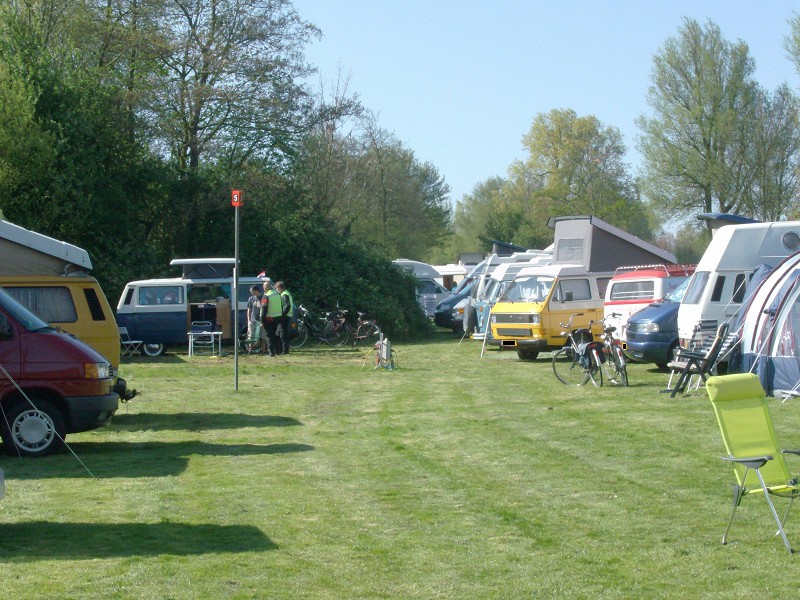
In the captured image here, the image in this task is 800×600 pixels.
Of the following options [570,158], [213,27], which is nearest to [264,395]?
[213,27]

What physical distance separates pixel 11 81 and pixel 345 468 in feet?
72.5

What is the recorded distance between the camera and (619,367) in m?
18.5

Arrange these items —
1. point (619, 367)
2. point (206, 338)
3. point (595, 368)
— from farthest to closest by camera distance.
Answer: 1. point (206, 338)
2. point (595, 368)
3. point (619, 367)

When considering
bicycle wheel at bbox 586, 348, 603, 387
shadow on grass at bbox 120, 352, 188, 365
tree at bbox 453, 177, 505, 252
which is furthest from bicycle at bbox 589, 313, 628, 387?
tree at bbox 453, 177, 505, 252

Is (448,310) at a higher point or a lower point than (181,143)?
lower

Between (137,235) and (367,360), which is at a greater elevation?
(137,235)

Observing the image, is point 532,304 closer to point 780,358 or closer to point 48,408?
point 780,358

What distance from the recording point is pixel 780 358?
16.2m

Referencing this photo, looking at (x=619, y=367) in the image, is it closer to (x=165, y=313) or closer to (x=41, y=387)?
(x=41, y=387)

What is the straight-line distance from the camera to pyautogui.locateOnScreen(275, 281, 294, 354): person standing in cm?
2550

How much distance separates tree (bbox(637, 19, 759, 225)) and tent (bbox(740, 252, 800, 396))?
114 ft

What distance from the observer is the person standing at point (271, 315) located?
25.2m

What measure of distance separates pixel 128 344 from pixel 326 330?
261 inches

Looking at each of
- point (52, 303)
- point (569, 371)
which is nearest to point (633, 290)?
point (569, 371)
